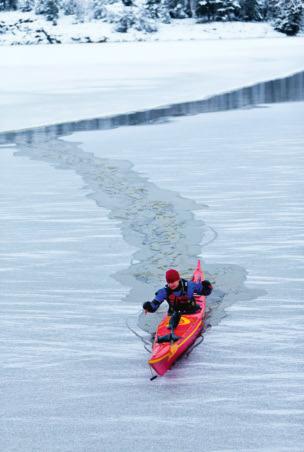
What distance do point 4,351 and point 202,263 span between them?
3.23 metres

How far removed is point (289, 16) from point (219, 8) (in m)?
6.78

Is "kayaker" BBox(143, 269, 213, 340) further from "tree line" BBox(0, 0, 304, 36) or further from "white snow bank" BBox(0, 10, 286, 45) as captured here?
"tree line" BBox(0, 0, 304, 36)

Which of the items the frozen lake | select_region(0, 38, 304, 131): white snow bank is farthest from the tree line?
the frozen lake

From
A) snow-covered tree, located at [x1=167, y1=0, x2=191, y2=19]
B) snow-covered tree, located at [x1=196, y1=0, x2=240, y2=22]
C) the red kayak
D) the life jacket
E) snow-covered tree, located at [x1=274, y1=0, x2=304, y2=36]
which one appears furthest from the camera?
snow-covered tree, located at [x1=167, y1=0, x2=191, y2=19]

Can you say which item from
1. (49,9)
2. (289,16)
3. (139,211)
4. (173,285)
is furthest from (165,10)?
(173,285)

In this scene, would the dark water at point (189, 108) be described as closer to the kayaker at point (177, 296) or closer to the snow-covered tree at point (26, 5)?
the kayaker at point (177, 296)

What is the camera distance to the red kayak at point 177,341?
23.7 feet

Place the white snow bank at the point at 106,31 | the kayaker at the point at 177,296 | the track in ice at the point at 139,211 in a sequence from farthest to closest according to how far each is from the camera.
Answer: the white snow bank at the point at 106,31
the track in ice at the point at 139,211
the kayaker at the point at 177,296

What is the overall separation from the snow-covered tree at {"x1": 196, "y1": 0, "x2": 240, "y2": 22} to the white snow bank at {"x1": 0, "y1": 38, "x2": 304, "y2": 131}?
20.3 meters

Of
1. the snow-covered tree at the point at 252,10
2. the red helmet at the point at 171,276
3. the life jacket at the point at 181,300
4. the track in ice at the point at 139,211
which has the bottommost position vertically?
the snow-covered tree at the point at 252,10

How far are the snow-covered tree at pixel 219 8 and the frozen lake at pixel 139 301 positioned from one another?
6795 cm

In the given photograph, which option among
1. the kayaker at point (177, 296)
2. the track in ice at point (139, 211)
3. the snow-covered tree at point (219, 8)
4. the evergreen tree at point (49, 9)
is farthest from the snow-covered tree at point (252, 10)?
the kayaker at point (177, 296)

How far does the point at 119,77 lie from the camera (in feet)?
133

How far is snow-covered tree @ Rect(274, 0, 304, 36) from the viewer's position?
81.0 meters
